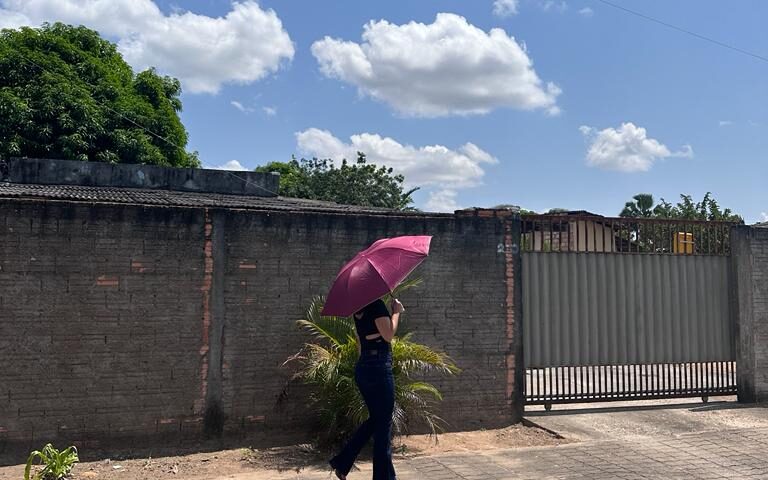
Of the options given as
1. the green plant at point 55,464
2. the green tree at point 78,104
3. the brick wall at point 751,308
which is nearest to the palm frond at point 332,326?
the green plant at point 55,464

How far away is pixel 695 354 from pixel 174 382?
664cm

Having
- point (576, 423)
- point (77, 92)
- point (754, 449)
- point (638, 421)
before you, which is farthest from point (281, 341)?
point (77, 92)

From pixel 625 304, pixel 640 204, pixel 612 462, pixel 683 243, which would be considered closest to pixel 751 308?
pixel 683 243

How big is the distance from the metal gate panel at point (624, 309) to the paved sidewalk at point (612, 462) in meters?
1.50

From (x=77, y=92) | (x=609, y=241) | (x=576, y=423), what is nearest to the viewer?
(x=576, y=423)

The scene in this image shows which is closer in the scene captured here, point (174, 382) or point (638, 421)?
point (174, 382)

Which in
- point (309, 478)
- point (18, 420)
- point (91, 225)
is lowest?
point (309, 478)

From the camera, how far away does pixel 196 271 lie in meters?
6.40

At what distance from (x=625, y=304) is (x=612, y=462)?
9.21 feet

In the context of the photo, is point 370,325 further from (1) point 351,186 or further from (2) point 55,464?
Answer: (1) point 351,186

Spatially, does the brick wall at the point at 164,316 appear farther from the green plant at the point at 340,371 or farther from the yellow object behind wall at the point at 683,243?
the yellow object behind wall at the point at 683,243

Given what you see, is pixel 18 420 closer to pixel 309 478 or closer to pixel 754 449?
pixel 309 478

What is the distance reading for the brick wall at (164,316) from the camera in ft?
19.3

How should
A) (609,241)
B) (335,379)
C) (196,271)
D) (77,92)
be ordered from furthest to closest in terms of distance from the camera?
1. (77,92)
2. (609,241)
3. (196,271)
4. (335,379)
